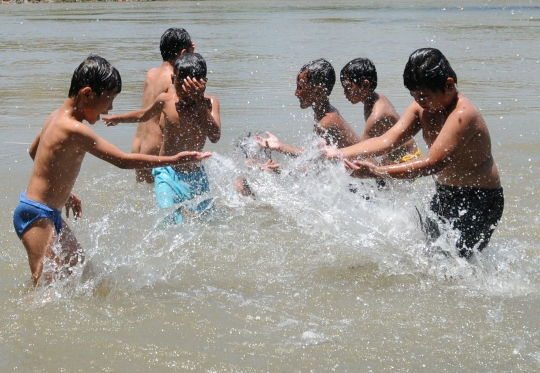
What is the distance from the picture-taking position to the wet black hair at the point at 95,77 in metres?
3.86

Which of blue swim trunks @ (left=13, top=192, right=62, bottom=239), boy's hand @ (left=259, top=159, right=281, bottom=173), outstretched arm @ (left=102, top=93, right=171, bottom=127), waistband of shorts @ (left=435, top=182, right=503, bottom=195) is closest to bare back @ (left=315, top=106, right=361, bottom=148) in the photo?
boy's hand @ (left=259, top=159, right=281, bottom=173)

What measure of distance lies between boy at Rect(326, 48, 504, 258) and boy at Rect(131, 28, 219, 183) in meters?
1.82

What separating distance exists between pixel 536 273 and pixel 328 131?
6.30 ft

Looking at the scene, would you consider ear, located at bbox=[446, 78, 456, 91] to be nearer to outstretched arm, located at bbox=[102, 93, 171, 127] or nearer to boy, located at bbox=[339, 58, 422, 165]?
boy, located at bbox=[339, 58, 422, 165]

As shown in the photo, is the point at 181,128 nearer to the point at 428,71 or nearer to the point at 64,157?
the point at 64,157

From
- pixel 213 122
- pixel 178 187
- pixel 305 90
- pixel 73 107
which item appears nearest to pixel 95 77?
pixel 73 107

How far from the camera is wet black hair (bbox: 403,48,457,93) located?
408 centimetres

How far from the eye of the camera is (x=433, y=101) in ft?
13.8

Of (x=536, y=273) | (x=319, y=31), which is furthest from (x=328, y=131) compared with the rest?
(x=319, y=31)

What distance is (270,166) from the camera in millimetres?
5449

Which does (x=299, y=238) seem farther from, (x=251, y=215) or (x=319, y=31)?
(x=319, y=31)

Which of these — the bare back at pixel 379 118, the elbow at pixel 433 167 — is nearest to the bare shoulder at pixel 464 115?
the elbow at pixel 433 167

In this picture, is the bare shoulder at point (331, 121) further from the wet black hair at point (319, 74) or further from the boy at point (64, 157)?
the boy at point (64, 157)

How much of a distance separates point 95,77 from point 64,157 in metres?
0.47
